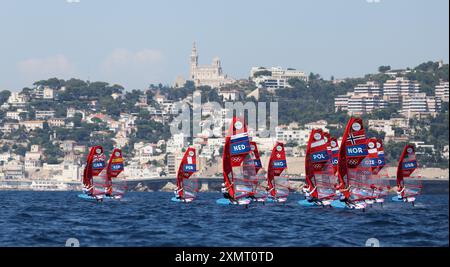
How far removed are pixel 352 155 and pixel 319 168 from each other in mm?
8400

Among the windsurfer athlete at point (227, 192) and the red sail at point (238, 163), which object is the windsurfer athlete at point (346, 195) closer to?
the red sail at point (238, 163)

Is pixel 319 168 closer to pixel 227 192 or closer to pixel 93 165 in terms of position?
Answer: pixel 227 192

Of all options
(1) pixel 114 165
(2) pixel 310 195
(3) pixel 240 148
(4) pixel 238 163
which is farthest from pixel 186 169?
(3) pixel 240 148

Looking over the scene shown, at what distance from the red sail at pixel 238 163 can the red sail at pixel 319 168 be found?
3.84 m

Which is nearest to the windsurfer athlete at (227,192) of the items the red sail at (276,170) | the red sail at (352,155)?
the red sail at (352,155)

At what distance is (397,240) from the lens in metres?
38.2

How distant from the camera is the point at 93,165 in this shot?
306 feet

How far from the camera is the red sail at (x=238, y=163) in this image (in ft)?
218

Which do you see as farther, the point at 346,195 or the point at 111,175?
the point at 111,175

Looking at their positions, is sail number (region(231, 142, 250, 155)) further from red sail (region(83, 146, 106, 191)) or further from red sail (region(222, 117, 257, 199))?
red sail (region(83, 146, 106, 191))

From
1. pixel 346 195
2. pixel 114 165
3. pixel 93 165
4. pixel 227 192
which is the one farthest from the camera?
pixel 114 165

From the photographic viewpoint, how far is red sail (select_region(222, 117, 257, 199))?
66312 millimetres
